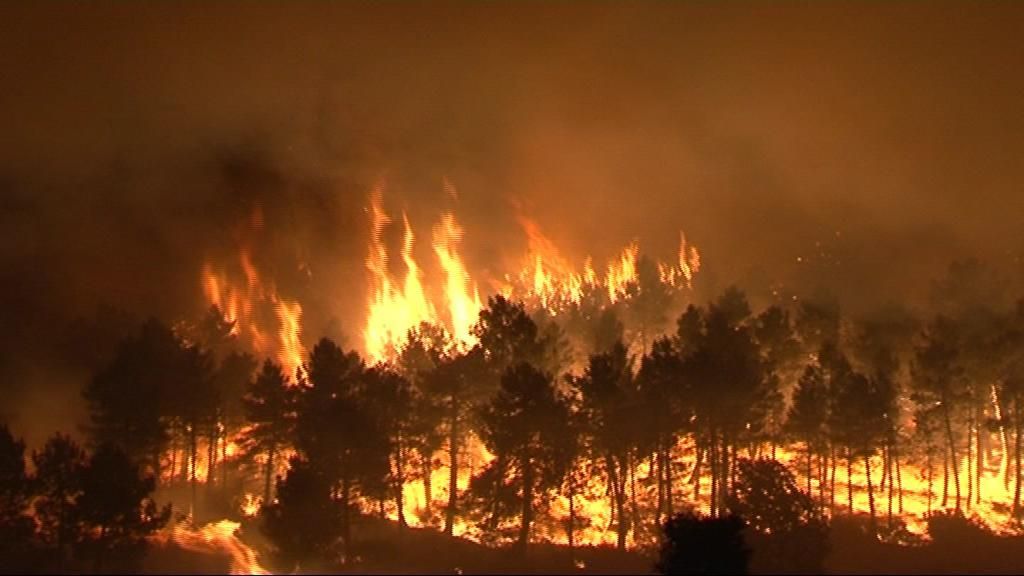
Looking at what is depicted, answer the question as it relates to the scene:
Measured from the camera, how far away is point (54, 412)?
73625mm

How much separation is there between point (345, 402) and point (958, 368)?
1453 inches

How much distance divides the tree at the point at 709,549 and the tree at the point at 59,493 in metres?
24.4

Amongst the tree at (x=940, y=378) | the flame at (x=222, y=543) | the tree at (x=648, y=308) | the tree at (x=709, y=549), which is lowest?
the flame at (x=222, y=543)

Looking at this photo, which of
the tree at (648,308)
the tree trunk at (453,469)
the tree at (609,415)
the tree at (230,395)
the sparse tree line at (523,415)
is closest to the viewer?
the sparse tree line at (523,415)

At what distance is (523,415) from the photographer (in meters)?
44.1

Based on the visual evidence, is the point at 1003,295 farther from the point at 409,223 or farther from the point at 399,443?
the point at 409,223

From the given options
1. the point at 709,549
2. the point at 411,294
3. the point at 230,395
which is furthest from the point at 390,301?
the point at 709,549

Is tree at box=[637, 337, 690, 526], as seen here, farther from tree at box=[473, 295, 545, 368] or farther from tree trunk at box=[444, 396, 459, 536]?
tree trunk at box=[444, 396, 459, 536]

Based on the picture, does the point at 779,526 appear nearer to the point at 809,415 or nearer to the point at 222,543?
the point at 809,415

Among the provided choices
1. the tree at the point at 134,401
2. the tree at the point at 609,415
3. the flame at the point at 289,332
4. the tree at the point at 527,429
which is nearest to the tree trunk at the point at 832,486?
the tree at the point at 609,415

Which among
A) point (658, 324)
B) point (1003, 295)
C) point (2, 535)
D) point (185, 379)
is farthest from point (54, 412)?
point (1003, 295)

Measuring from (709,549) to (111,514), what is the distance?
24.0 m

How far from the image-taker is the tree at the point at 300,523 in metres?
39.4

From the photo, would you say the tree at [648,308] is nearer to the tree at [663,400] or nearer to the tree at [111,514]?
the tree at [663,400]
